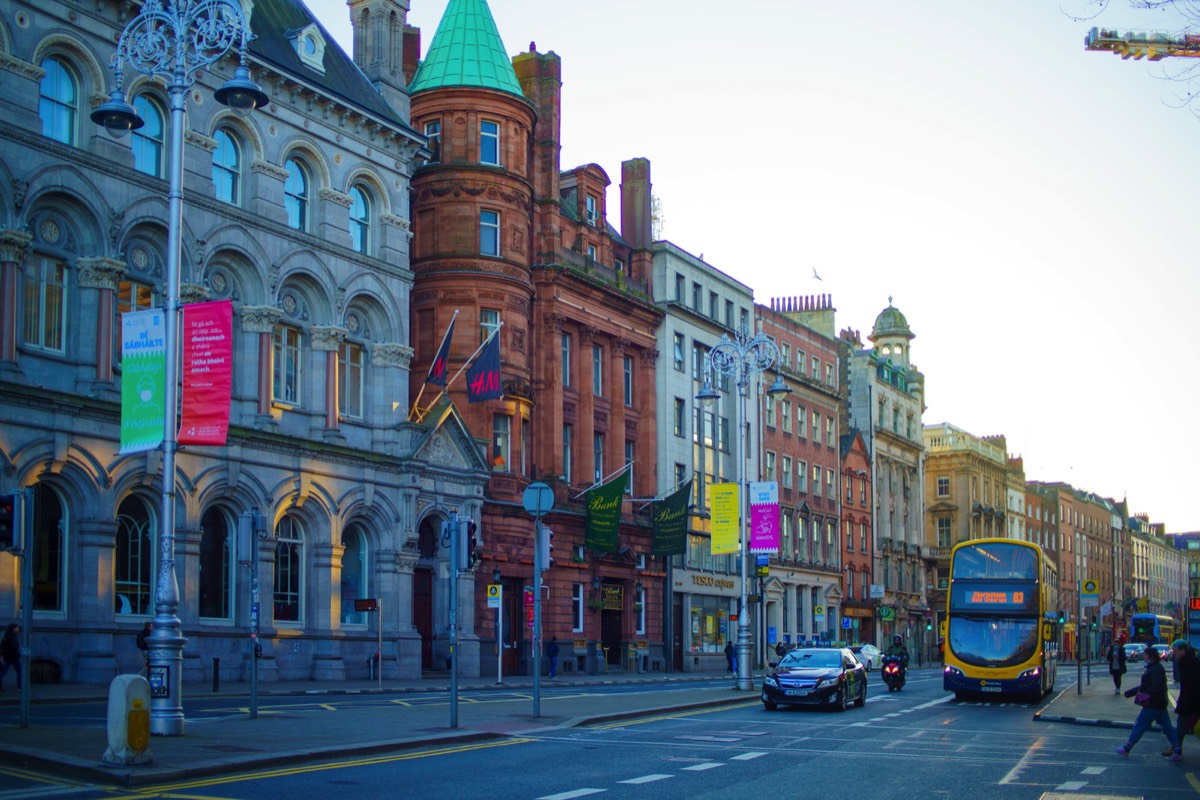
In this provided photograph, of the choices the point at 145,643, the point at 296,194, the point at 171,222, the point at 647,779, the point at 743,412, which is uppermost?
the point at 296,194

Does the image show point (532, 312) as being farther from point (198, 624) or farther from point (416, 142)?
point (198, 624)

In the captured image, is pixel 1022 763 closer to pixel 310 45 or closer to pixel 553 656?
pixel 553 656

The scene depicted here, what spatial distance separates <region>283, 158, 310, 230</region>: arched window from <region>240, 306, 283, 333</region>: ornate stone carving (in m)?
3.20

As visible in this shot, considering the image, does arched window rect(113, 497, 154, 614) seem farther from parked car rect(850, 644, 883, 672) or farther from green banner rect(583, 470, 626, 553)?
parked car rect(850, 644, 883, 672)

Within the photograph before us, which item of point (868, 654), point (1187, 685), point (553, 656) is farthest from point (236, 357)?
point (868, 654)

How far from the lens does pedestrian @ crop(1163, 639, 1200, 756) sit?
1877cm

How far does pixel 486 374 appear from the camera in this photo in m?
42.2

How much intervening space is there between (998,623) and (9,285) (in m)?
25.6

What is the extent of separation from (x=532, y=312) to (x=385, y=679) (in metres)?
18.4

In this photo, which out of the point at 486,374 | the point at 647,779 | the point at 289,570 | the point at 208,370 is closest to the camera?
the point at 647,779

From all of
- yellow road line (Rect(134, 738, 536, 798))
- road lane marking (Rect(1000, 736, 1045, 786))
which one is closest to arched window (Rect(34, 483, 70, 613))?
yellow road line (Rect(134, 738, 536, 798))

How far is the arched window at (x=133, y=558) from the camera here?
3262 cm

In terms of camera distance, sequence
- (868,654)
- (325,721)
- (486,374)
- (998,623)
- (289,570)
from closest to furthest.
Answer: (325,721) → (998,623) → (289,570) → (486,374) → (868,654)

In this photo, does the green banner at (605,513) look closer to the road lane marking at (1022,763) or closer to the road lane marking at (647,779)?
the road lane marking at (1022,763)
